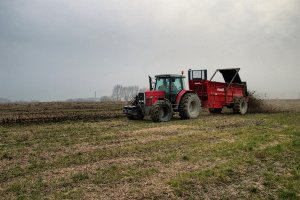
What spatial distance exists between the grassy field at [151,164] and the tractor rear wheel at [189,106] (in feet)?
16.6

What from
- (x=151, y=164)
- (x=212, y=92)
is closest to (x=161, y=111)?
(x=212, y=92)

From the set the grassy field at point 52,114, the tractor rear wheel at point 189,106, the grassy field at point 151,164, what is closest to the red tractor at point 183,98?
the tractor rear wheel at point 189,106

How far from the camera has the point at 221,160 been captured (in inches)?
397

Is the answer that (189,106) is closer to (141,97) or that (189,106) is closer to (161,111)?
(161,111)

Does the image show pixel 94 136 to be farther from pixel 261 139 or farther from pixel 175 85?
pixel 175 85

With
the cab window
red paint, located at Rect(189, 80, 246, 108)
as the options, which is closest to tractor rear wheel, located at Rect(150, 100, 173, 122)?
the cab window

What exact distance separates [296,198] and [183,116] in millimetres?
13224

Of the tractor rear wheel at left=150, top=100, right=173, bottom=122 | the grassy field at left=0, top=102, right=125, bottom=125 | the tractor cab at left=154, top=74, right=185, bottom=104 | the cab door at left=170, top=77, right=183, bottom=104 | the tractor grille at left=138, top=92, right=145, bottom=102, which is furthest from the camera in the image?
the grassy field at left=0, top=102, right=125, bottom=125

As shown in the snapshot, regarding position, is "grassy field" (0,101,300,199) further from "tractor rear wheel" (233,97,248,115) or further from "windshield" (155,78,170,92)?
"tractor rear wheel" (233,97,248,115)

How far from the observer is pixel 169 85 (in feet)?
66.0

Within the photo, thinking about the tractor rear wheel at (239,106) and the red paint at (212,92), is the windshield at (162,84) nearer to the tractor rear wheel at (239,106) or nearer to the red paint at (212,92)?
the red paint at (212,92)

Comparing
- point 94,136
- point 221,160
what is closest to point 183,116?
point 94,136

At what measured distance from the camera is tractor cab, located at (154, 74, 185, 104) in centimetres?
2009

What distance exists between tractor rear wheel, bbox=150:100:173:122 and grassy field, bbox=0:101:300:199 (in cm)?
374
